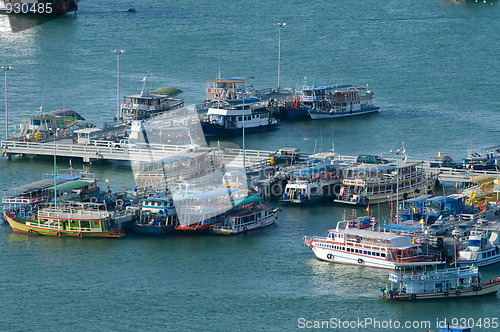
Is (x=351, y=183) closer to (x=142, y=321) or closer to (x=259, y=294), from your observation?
(x=259, y=294)

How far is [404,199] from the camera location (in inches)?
2662

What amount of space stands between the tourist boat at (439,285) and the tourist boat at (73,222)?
17439 millimetres

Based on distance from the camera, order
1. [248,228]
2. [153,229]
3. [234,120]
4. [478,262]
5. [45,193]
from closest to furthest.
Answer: [478,262] → [153,229] → [248,228] → [45,193] → [234,120]

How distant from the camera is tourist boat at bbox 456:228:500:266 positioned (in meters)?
53.5

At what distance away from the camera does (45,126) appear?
275 feet

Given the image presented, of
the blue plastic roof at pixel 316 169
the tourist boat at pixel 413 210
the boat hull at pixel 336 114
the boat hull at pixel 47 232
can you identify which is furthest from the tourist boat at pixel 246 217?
the boat hull at pixel 336 114

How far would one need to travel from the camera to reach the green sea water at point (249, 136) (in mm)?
49406

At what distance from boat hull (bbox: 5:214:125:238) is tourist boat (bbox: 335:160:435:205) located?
51.6ft

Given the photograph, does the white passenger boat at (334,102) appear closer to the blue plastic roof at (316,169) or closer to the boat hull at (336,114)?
the boat hull at (336,114)

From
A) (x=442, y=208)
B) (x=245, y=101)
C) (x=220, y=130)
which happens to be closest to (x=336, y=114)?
(x=245, y=101)

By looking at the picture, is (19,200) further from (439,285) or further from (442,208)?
(439,285)

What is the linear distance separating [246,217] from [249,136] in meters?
28.6

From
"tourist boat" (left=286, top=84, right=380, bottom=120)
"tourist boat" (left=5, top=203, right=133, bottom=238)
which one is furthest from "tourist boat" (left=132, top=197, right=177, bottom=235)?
"tourist boat" (left=286, top=84, right=380, bottom=120)

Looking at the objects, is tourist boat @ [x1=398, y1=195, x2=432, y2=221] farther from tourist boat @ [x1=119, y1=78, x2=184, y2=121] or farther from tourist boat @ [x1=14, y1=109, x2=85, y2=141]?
tourist boat @ [x1=119, y1=78, x2=184, y2=121]
